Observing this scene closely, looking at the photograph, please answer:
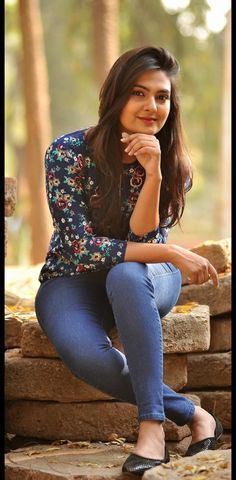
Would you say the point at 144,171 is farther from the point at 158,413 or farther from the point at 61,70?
the point at 61,70

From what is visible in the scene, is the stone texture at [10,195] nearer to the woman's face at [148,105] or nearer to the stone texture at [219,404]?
the woman's face at [148,105]

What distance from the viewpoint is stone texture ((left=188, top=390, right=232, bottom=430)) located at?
16.5 feet

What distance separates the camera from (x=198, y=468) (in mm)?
3535

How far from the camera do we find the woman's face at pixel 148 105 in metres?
4.04

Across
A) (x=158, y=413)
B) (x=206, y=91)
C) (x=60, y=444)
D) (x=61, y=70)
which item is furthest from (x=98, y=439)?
(x=61, y=70)

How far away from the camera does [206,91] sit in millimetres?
28031

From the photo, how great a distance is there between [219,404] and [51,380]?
3.64 feet

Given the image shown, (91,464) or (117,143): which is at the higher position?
(117,143)

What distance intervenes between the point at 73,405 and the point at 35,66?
7234mm

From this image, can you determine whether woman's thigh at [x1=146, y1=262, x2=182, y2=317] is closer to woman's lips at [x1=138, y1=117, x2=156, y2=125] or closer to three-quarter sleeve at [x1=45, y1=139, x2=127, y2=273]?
three-quarter sleeve at [x1=45, y1=139, x2=127, y2=273]

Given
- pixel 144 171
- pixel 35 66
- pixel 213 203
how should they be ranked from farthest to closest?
pixel 213 203 < pixel 35 66 < pixel 144 171

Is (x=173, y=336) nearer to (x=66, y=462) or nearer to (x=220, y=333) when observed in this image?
(x=66, y=462)

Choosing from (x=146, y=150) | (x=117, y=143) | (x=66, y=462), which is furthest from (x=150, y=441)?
(x=117, y=143)

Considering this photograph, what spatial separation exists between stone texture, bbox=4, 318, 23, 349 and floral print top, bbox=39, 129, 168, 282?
2.38 feet
